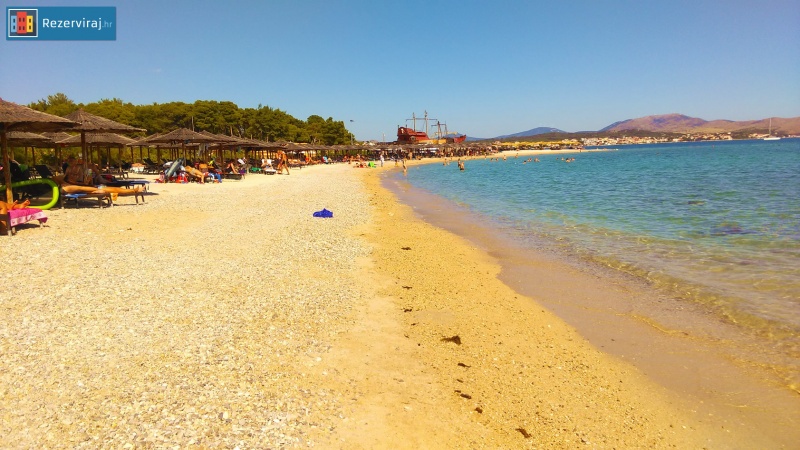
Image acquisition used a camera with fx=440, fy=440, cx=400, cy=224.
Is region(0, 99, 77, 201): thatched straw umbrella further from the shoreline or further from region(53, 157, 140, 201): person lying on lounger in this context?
the shoreline

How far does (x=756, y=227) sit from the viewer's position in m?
11.3

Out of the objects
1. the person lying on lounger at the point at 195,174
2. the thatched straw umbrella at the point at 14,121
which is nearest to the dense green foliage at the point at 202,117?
the person lying on lounger at the point at 195,174

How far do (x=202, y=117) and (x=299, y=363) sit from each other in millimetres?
56711

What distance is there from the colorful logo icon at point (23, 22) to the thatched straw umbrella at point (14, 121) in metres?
7.80

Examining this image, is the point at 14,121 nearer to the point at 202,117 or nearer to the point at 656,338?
Answer: the point at 656,338

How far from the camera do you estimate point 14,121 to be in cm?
961

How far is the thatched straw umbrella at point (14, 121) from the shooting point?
32.0 feet

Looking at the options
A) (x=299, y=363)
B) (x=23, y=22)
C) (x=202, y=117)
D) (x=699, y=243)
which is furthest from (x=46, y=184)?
(x=202, y=117)

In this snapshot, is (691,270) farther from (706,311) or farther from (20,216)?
(20,216)

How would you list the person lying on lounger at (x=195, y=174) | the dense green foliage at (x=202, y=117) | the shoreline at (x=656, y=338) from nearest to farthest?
the shoreline at (x=656, y=338)
the person lying on lounger at (x=195, y=174)
the dense green foliage at (x=202, y=117)

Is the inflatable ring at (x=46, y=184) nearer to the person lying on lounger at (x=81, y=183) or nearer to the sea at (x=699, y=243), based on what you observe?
the person lying on lounger at (x=81, y=183)

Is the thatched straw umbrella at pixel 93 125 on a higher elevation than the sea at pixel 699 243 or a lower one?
higher

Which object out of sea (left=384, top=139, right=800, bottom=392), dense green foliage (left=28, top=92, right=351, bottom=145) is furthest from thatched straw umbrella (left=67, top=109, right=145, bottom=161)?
dense green foliage (left=28, top=92, right=351, bottom=145)

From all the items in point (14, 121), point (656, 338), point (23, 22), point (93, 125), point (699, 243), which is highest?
point (23, 22)
